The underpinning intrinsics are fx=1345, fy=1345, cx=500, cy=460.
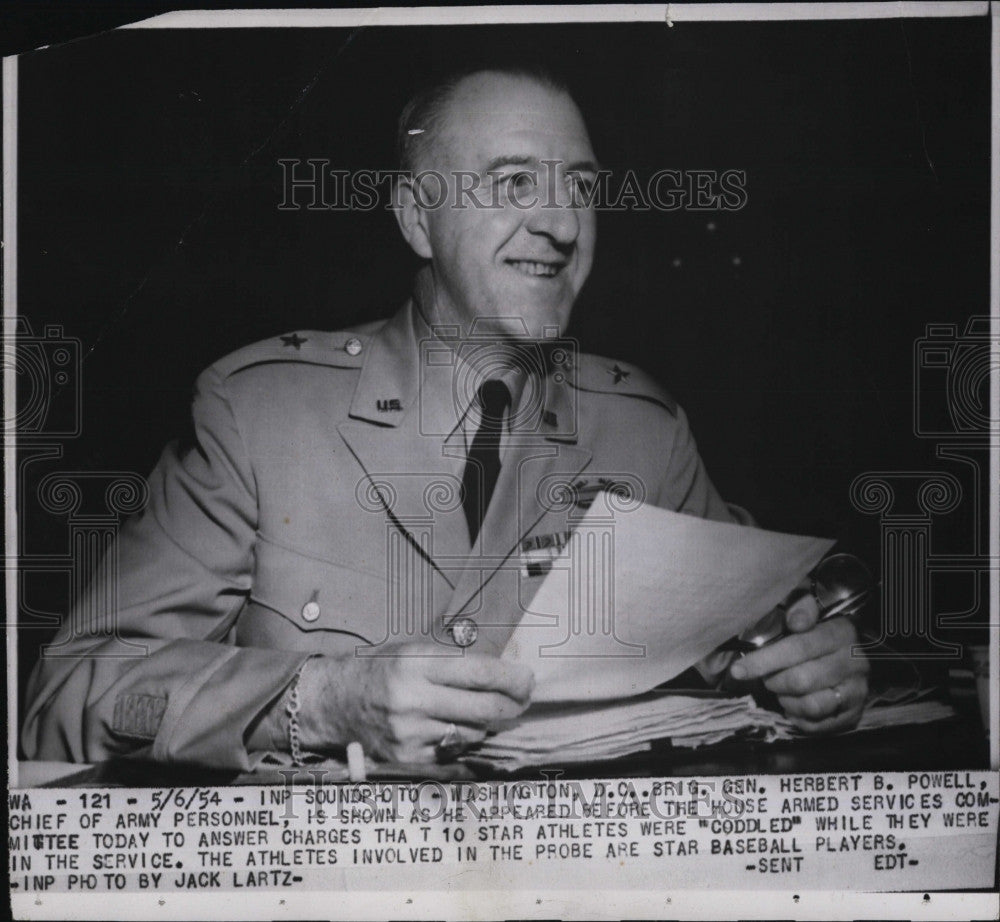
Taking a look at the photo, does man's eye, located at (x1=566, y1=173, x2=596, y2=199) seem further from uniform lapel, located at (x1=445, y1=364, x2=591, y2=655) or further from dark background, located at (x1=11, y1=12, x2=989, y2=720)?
uniform lapel, located at (x1=445, y1=364, x2=591, y2=655)

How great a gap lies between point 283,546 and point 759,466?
1.11m

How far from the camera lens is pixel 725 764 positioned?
10.2 ft

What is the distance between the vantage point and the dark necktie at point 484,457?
307cm

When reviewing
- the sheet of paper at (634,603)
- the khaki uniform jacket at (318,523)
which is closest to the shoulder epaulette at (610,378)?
the khaki uniform jacket at (318,523)

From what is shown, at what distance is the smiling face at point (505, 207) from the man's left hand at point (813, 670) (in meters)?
0.90

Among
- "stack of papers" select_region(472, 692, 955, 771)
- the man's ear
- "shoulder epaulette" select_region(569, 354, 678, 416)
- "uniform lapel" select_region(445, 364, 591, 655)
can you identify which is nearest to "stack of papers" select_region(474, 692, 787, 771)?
"stack of papers" select_region(472, 692, 955, 771)

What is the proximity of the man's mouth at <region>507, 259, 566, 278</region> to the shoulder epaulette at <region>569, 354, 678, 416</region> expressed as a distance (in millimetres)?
204

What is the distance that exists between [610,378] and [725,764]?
3.04ft

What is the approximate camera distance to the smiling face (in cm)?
306

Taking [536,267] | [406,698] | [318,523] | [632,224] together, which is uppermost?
[632,224]

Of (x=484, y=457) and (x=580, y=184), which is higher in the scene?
(x=580, y=184)

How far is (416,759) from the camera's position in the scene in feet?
9.96

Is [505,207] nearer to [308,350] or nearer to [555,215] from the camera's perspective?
[555,215]

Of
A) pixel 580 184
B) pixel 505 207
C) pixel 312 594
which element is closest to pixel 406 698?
pixel 312 594
